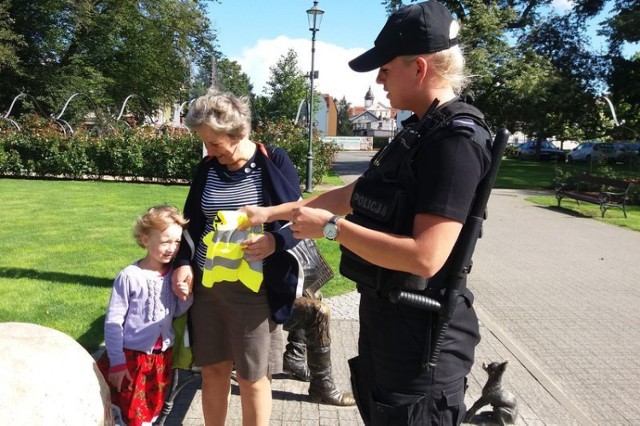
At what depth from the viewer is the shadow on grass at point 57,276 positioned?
6.38m

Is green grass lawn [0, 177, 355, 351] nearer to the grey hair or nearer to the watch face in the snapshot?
the grey hair

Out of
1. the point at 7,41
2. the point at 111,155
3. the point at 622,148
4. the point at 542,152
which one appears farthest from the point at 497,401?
the point at 542,152

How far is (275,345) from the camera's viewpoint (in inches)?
113

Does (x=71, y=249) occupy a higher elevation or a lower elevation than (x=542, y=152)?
lower

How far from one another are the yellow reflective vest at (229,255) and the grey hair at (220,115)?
41 cm

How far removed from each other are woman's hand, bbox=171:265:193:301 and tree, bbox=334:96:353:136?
10689cm

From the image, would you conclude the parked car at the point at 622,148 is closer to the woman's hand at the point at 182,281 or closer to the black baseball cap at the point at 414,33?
the woman's hand at the point at 182,281

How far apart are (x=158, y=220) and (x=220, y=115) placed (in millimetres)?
691

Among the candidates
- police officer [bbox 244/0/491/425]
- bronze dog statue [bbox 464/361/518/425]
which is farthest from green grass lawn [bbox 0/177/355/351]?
police officer [bbox 244/0/491/425]

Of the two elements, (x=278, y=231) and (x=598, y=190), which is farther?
(x=598, y=190)

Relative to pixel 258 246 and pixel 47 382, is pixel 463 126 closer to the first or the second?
pixel 258 246

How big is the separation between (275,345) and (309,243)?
0.62 m

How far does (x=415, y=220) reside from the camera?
1.63 m

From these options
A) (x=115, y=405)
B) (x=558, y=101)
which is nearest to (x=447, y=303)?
(x=115, y=405)
